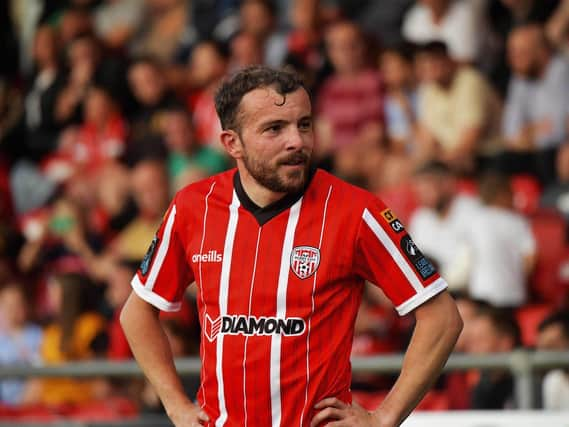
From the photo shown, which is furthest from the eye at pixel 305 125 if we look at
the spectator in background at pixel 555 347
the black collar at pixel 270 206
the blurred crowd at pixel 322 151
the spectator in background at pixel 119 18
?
the spectator in background at pixel 119 18

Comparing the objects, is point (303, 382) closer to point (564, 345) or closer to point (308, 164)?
point (308, 164)

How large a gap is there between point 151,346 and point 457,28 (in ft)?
19.7

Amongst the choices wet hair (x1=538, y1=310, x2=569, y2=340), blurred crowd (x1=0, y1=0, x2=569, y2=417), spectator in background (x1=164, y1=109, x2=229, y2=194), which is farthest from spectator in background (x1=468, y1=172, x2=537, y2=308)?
spectator in background (x1=164, y1=109, x2=229, y2=194)

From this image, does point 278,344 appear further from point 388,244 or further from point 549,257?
point 549,257

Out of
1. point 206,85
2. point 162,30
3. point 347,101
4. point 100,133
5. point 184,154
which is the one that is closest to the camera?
point 347,101

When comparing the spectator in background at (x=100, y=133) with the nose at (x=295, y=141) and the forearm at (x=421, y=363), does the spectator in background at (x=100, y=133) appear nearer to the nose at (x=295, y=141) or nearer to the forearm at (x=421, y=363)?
the nose at (x=295, y=141)

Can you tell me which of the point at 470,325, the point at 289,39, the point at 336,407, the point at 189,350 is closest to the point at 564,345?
the point at 470,325

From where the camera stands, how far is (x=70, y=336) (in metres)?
9.27

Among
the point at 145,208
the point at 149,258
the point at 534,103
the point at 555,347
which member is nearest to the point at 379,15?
the point at 534,103

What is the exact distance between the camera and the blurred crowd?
850cm

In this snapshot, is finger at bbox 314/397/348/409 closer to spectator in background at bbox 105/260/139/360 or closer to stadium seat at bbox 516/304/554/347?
stadium seat at bbox 516/304/554/347

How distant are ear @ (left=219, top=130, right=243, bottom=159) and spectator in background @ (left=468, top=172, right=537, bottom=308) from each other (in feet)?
14.8

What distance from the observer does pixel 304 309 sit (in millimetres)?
4039

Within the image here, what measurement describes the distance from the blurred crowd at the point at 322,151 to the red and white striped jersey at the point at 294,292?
298 centimetres
